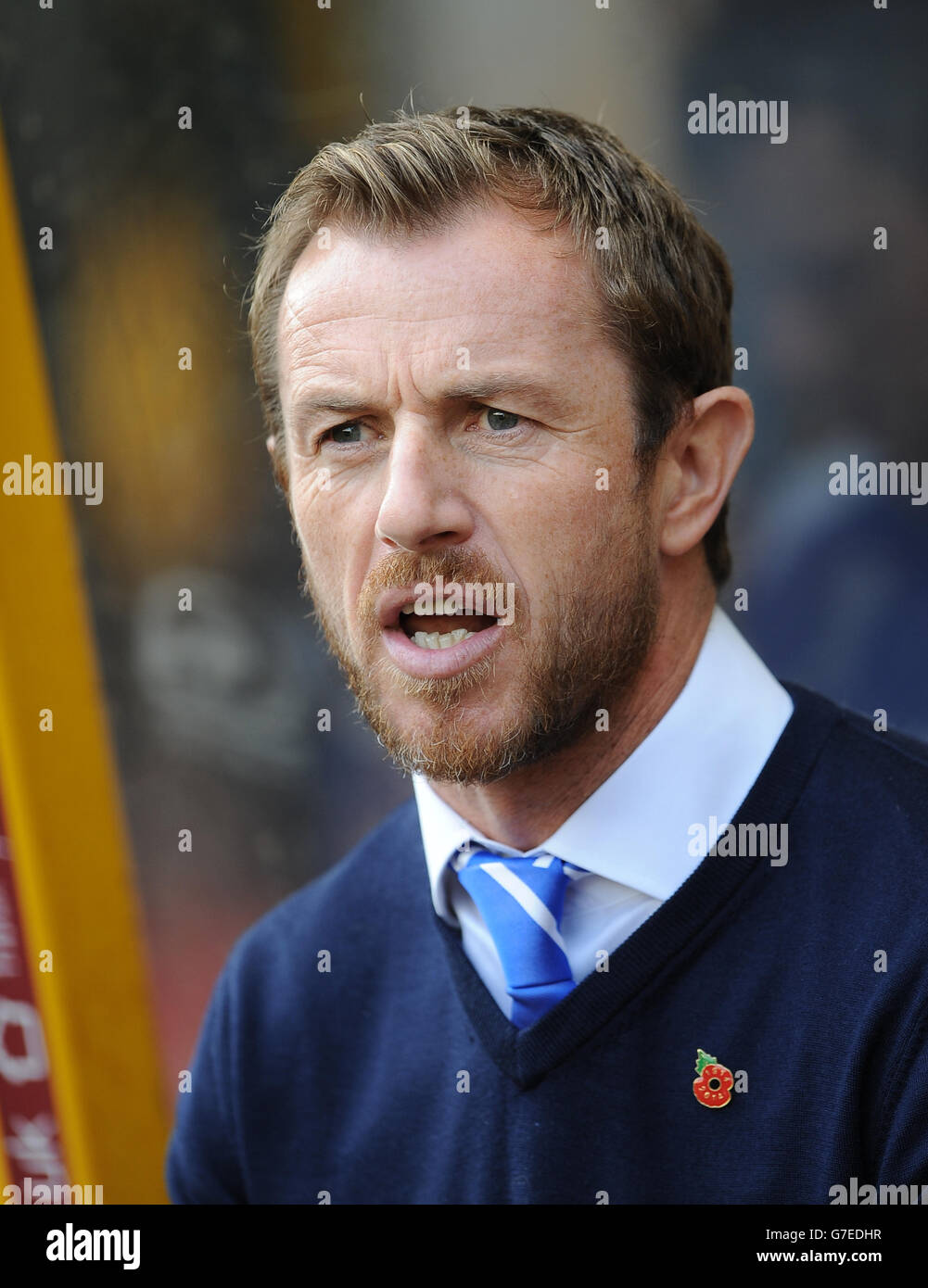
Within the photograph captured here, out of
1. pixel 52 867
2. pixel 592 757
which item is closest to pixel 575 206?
pixel 592 757

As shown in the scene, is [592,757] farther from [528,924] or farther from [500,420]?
[500,420]

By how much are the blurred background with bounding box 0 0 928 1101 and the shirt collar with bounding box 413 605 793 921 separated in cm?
76

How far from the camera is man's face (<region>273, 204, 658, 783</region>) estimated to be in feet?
4.64

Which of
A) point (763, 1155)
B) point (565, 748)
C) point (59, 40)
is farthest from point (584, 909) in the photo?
point (59, 40)

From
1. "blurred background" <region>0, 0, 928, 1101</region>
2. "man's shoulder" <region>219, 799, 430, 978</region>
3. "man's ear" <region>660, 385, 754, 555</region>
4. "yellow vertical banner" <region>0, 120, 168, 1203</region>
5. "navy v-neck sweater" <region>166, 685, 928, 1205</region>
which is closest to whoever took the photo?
"navy v-neck sweater" <region>166, 685, 928, 1205</region>

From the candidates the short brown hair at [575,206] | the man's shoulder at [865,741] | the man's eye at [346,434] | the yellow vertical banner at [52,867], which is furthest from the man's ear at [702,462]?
the yellow vertical banner at [52,867]

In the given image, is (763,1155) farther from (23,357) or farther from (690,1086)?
(23,357)

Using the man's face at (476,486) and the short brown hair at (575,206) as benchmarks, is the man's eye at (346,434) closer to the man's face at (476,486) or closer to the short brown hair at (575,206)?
the man's face at (476,486)

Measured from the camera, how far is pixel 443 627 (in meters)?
1.48

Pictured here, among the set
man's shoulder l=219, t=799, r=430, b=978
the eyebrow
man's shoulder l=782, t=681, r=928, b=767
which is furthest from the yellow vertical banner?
man's shoulder l=782, t=681, r=928, b=767

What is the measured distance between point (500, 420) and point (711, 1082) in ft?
2.61

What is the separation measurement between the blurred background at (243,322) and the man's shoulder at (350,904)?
71cm

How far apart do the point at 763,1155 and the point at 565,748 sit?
52 cm

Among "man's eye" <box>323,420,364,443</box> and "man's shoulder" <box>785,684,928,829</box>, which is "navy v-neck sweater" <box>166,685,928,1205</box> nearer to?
"man's shoulder" <box>785,684,928,829</box>
